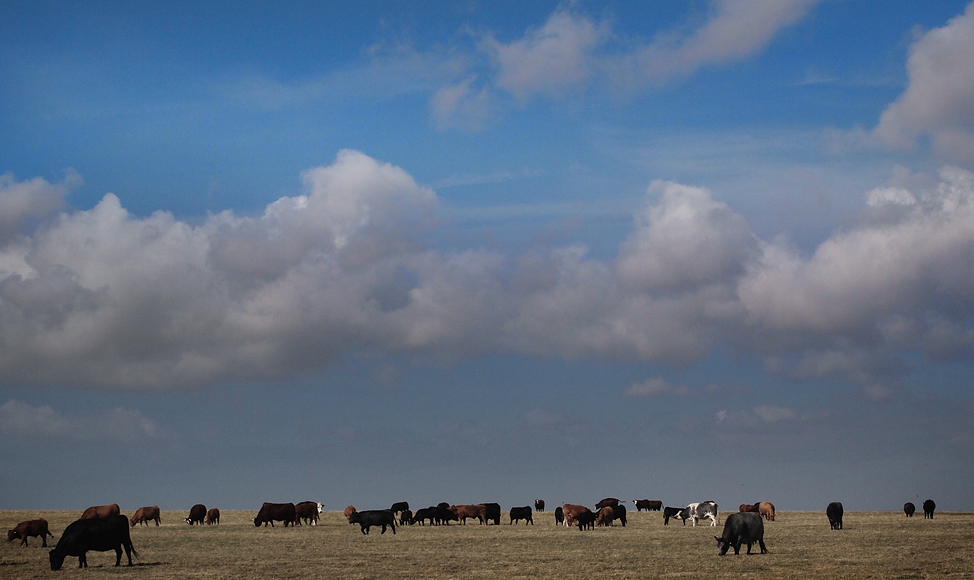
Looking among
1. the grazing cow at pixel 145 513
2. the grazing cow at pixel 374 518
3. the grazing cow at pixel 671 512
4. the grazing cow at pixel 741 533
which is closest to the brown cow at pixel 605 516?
the grazing cow at pixel 671 512

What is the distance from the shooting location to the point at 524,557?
3312 centimetres

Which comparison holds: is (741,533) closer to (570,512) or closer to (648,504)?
(570,512)

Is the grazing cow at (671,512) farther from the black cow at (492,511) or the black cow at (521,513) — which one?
the black cow at (492,511)

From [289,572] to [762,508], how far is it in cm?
5508

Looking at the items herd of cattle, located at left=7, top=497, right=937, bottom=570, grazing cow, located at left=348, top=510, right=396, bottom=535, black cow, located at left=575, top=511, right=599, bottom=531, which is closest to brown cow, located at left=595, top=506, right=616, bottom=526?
herd of cattle, located at left=7, top=497, right=937, bottom=570

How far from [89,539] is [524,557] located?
16.2 meters

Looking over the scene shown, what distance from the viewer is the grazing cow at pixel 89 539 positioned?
29.4 m

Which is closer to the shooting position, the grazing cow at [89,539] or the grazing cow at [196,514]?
the grazing cow at [89,539]

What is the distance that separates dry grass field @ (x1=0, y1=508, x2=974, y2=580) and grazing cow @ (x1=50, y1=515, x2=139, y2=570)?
622mm

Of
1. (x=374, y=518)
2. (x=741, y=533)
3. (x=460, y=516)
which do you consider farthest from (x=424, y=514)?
(x=741, y=533)

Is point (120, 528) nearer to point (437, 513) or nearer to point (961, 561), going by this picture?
point (961, 561)

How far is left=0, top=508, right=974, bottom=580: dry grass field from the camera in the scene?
26.9m

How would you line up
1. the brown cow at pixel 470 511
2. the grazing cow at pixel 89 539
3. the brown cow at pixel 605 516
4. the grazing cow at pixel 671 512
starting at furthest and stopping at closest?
the brown cow at pixel 470 511 < the grazing cow at pixel 671 512 < the brown cow at pixel 605 516 < the grazing cow at pixel 89 539

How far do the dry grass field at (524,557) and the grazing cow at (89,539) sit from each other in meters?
0.62
